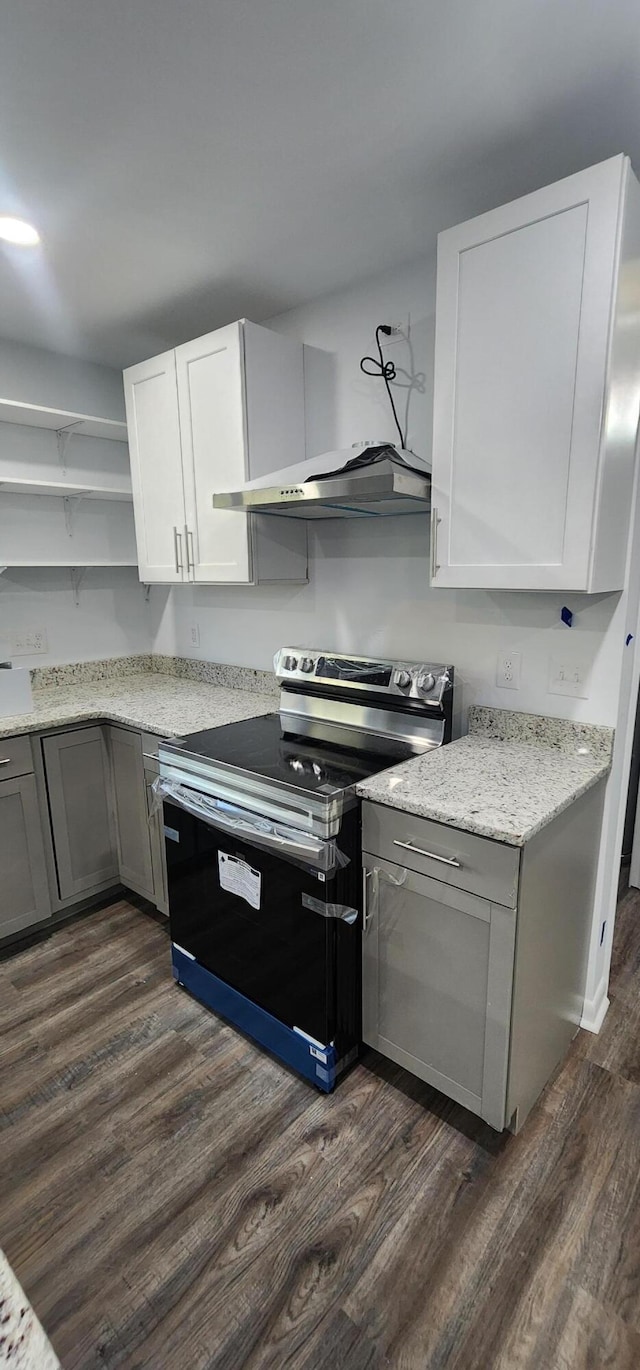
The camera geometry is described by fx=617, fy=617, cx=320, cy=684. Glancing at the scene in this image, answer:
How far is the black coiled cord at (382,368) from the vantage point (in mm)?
2079

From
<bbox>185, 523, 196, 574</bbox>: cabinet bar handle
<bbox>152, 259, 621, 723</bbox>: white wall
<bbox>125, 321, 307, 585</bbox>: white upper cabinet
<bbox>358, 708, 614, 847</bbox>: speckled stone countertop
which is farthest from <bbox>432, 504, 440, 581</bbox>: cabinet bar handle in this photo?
<bbox>185, 523, 196, 574</bbox>: cabinet bar handle

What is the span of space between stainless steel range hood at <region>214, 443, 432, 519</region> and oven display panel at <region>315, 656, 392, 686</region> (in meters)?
0.52

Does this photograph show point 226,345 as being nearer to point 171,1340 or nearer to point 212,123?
point 212,123

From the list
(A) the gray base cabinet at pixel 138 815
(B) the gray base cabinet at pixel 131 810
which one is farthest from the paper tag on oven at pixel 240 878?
(B) the gray base cabinet at pixel 131 810

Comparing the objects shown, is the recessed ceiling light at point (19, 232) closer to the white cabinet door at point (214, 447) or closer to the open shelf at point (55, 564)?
the white cabinet door at point (214, 447)

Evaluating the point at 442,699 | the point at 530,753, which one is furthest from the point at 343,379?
the point at 530,753

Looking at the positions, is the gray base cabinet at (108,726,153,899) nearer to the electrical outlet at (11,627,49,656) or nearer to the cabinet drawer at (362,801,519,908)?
the electrical outlet at (11,627,49,656)

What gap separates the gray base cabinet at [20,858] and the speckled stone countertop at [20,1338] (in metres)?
2.04

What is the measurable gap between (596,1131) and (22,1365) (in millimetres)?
1713

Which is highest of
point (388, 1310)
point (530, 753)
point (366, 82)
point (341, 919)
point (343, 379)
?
point (366, 82)

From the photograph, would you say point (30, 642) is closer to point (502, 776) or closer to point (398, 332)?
point (398, 332)

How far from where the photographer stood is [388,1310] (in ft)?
4.11

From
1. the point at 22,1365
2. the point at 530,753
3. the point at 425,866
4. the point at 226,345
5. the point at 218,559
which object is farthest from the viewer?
the point at 218,559

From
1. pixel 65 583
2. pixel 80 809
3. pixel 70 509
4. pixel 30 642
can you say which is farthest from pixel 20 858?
pixel 70 509
